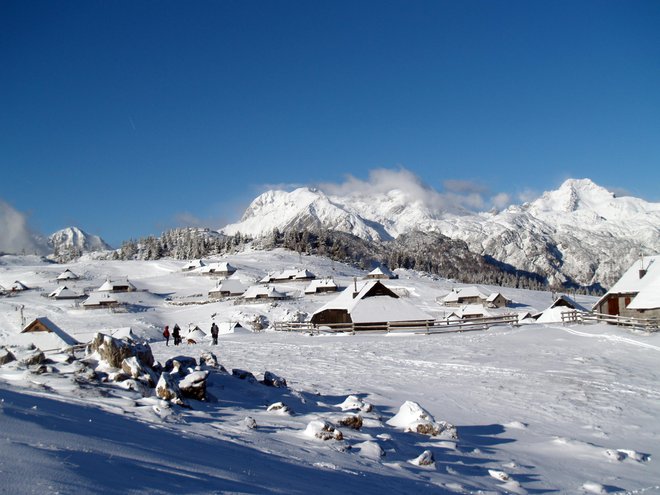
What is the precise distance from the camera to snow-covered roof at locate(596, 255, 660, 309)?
4522 cm

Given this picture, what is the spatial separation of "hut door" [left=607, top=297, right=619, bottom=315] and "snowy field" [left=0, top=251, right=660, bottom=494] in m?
17.8

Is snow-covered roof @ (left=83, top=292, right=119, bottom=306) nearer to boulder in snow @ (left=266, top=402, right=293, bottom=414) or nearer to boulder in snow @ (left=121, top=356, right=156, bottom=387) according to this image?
boulder in snow @ (left=121, top=356, right=156, bottom=387)

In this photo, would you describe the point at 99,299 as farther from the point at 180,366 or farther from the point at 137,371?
the point at 137,371

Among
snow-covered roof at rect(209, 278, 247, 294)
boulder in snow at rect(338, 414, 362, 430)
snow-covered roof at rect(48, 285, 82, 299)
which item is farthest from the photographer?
snow-covered roof at rect(209, 278, 247, 294)

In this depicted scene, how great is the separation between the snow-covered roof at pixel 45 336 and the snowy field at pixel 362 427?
14.2 m

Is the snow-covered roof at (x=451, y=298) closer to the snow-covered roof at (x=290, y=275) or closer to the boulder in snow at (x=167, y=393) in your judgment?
the snow-covered roof at (x=290, y=275)

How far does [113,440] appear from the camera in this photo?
299 inches

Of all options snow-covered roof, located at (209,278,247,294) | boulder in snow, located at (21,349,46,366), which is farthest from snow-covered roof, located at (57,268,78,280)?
boulder in snow, located at (21,349,46,366)

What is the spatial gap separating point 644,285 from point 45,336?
48.6m

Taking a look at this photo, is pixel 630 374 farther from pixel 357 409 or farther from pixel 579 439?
pixel 357 409

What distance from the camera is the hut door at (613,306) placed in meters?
51.1

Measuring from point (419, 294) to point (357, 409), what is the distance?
105967mm

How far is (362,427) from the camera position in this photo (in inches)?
506

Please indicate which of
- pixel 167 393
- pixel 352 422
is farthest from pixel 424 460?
pixel 167 393
